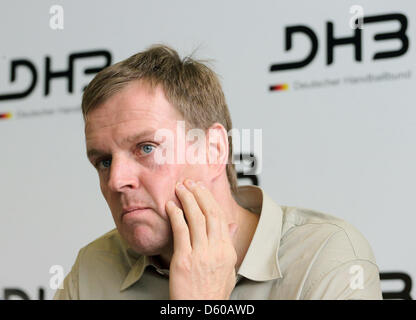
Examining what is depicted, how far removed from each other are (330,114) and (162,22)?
0.90m

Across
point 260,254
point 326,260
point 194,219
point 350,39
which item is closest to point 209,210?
point 194,219

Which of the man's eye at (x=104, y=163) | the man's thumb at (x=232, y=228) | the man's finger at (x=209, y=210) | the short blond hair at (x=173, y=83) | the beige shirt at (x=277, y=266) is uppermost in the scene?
the short blond hair at (x=173, y=83)

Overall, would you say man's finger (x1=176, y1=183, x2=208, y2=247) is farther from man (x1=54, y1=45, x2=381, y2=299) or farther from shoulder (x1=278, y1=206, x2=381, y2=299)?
shoulder (x1=278, y1=206, x2=381, y2=299)

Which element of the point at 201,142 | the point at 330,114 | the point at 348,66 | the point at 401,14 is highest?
the point at 401,14

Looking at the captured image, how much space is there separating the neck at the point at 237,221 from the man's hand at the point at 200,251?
12 centimetres

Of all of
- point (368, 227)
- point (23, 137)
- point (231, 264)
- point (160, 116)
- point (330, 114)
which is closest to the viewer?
point (231, 264)

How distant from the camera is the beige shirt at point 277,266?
4.02 ft

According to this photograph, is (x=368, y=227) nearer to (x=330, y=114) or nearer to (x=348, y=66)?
(x=330, y=114)

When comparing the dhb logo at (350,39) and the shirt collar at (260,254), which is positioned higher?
the dhb logo at (350,39)

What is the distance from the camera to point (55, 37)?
2.79 metres

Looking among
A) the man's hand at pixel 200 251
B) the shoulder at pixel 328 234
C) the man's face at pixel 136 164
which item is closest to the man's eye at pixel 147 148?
the man's face at pixel 136 164

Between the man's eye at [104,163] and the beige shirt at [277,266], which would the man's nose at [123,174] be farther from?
the beige shirt at [277,266]
